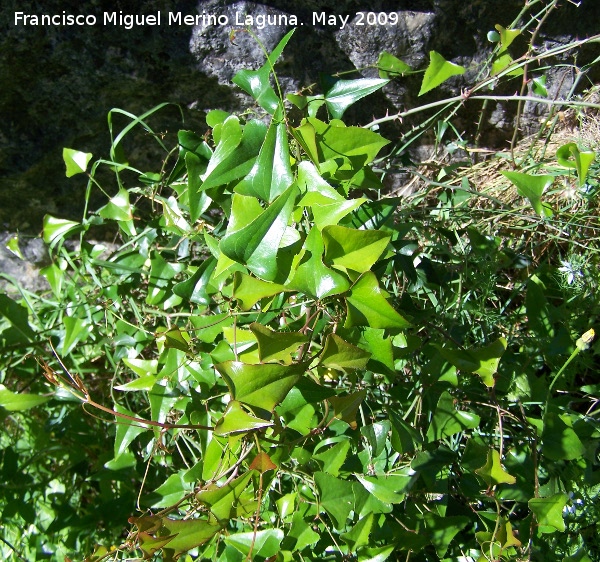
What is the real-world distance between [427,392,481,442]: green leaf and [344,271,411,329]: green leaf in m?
0.25

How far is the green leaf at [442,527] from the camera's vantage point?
29.0 inches

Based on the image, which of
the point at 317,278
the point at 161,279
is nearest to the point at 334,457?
the point at 317,278

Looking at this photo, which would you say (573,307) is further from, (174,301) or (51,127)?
(51,127)

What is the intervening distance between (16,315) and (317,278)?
1.70 feet

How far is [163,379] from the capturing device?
2.46 feet

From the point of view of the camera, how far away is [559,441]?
2.39 feet

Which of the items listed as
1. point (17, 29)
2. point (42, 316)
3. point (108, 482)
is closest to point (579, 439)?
point (108, 482)

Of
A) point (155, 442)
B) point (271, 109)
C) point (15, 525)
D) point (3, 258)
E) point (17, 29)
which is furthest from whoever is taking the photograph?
point (3, 258)

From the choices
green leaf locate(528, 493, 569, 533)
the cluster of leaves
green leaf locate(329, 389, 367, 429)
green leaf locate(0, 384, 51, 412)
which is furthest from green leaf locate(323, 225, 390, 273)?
green leaf locate(0, 384, 51, 412)

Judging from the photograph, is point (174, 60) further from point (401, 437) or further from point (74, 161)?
point (401, 437)

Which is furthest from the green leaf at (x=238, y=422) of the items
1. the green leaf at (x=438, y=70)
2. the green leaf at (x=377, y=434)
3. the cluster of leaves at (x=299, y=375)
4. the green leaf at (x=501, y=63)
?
the green leaf at (x=501, y=63)

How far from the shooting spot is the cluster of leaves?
0.52 meters

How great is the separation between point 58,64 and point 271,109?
507mm

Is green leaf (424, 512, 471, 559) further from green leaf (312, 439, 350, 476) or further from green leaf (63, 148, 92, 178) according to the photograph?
green leaf (63, 148, 92, 178)
